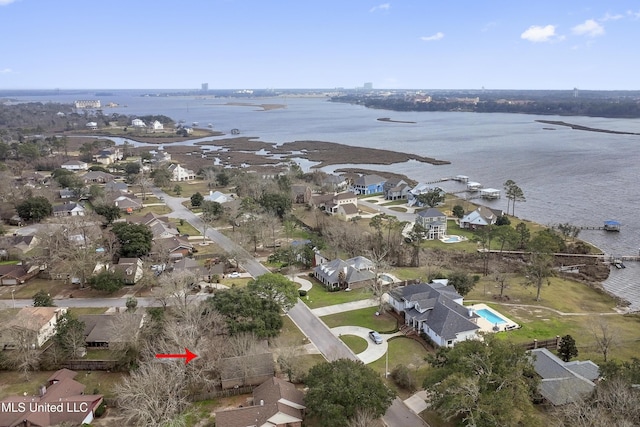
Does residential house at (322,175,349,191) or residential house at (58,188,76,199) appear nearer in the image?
residential house at (58,188,76,199)

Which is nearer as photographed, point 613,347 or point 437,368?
point 437,368

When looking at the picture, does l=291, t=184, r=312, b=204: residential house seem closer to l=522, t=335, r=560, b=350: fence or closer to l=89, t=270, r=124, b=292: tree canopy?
l=89, t=270, r=124, b=292: tree canopy

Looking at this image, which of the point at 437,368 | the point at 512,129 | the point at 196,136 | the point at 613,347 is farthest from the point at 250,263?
the point at 512,129

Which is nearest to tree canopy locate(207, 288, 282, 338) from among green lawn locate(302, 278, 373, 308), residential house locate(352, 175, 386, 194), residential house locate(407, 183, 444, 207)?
green lawn locate(302, 278, 373, 308)

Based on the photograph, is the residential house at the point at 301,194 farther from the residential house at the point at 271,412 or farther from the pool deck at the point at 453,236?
the residential house at the point at 271,412

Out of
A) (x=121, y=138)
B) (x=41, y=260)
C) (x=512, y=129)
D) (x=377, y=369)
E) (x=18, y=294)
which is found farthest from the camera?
(x=512, y=129)

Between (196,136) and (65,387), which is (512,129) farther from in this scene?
(65,387)
